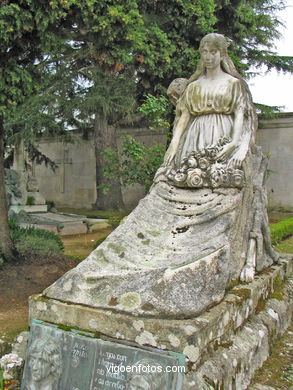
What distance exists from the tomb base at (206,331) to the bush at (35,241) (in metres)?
3.37

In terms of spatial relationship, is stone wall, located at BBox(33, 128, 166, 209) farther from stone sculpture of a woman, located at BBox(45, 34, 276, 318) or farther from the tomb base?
the tomb base

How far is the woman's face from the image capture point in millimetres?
4066

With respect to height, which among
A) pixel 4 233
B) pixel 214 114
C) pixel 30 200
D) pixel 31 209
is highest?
pixel 214 114

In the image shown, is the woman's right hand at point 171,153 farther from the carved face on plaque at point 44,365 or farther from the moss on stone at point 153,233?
the carved face on plaque at point 44,365

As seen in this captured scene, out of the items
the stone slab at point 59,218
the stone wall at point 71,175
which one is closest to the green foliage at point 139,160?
the stone slab at point 59,218

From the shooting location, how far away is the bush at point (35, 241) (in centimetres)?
615

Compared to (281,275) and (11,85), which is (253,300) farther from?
(11,85)

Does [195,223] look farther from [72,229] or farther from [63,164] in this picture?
[63,164]

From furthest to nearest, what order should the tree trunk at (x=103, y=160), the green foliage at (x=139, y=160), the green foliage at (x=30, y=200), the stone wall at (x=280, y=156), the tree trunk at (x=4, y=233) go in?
the stone wall at (x=280, y=156) < the tree trunk at (x=103, y=160) < the green foliage at (x=30, y=200) < the green foliage at (x=139, y=160) < the tree trunk at (x=4, y=233)

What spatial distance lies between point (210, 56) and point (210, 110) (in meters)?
0.53

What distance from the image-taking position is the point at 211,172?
374 cm

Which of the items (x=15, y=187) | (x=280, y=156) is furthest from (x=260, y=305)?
(x=280, y=156)

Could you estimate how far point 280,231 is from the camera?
952cm

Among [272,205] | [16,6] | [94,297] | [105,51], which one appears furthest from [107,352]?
[272,205]
